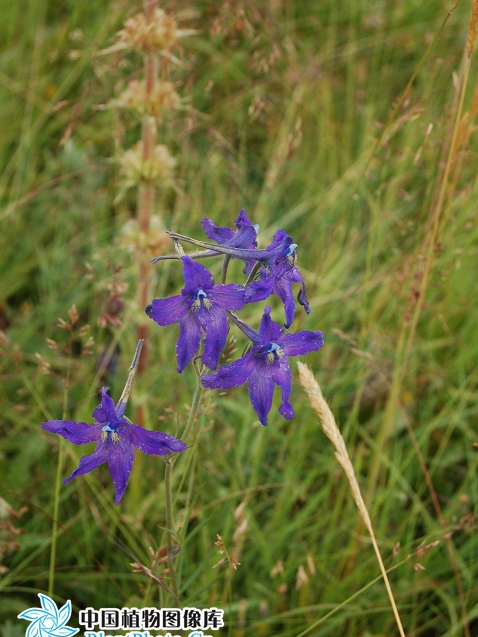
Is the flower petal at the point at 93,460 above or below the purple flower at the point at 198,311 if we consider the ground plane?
below

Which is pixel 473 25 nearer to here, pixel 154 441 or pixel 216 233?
pixel 216 233

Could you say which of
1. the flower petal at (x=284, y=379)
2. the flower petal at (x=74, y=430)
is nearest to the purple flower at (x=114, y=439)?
the flower petal at (x=74, y=430)

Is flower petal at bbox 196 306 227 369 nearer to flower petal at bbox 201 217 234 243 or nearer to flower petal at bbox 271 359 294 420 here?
flower petal at bbox 271 359 294 420

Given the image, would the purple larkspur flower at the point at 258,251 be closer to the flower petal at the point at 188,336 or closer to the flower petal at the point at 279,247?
the flower petal at the point at 279,247

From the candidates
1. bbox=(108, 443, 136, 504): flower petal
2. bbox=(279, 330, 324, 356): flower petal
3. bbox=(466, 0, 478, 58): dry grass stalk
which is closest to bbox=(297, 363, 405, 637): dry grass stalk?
bbox=(279, 330, 324, 356): flower petal

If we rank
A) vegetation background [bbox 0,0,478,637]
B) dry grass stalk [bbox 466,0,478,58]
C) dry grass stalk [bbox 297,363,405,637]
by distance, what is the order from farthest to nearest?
vegetation background [bbox 0,0,478,637] < dry grass stalk [bbox 466,0,478,58] < dry grass stalk [bbox 297,363,405,637]

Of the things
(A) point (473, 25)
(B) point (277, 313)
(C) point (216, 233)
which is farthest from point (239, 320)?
(B) point (277, 313)

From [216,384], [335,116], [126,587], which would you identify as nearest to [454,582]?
[126,587]
